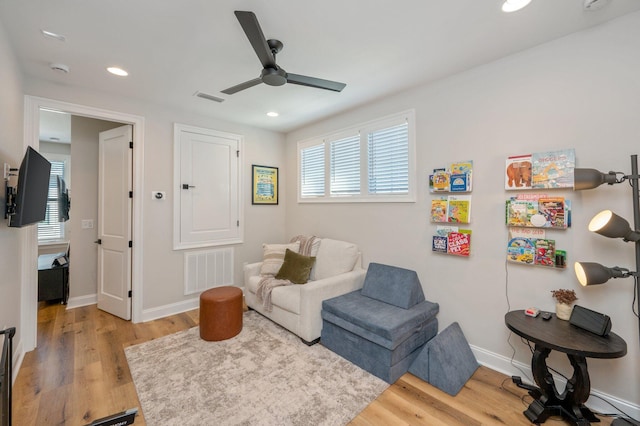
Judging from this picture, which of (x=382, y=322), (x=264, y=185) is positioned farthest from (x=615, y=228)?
(x=264, y=185)

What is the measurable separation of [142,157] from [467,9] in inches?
137

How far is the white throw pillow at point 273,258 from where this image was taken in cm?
353

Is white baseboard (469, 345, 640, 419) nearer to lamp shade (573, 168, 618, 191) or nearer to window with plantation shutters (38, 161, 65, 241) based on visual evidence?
lamp shade (573, 168, 618, 191)

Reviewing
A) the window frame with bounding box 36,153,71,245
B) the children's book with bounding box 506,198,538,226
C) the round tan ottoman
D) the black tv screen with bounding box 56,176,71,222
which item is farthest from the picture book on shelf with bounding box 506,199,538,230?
the window frame with bounding box 36,153,71,245

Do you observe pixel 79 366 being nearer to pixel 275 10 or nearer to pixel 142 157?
pixel 142 157

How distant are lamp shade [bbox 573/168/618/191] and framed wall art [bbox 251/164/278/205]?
3.66m

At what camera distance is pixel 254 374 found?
229cm

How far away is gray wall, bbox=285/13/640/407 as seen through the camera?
184 centimetres

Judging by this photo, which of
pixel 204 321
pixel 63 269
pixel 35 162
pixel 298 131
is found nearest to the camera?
pixel 35 162

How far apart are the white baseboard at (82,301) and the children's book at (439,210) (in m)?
4.61

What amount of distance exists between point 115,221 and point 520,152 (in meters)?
4.40

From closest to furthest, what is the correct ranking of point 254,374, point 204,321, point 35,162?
point 35,162 → point 254,374 → point 204,321

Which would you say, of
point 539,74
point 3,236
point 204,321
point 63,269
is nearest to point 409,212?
point 539,74

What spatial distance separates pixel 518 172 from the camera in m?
2.21
